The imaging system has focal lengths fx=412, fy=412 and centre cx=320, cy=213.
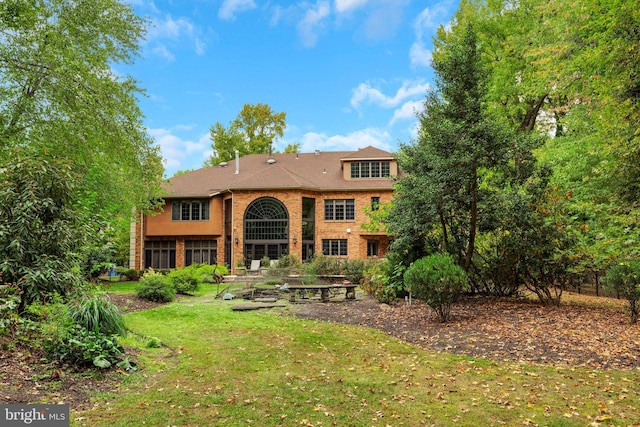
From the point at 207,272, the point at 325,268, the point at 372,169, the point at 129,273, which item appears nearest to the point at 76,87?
the point at 207,272

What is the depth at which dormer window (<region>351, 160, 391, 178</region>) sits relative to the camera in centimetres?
2712

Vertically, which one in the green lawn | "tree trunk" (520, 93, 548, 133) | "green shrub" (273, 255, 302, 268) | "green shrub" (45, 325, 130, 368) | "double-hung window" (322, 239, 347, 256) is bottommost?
the green lawn

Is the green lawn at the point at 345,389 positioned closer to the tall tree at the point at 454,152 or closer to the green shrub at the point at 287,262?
the tall tree at the point at 454,152

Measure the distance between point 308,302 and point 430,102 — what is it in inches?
292

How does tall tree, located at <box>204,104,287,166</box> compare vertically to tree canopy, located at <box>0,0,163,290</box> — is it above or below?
above

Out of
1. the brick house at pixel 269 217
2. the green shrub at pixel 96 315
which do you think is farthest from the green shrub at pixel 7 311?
the brick house at pixel 269 217

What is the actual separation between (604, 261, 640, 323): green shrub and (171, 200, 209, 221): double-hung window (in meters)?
22.8

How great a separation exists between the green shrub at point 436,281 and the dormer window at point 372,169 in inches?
711

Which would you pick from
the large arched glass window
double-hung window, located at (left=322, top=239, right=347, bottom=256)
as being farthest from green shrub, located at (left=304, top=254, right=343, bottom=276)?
double-hung window, located at (left=322, top=239, right=347, bottom=256)

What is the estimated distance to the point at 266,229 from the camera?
25.9 metres

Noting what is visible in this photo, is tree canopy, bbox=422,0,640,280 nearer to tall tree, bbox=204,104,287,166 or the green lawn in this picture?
the green lawn

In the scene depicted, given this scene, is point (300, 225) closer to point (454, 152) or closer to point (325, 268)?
point (325, 268)

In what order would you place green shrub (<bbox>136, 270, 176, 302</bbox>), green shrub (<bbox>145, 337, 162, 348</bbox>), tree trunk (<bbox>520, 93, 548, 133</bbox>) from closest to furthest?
green shrub (<bbox>145, 337, 162, 348</bbox>) < green shrub (<bbox>136, 270, 176, 302</bbox>) < tree trunk (<bbox>520, 93, 548, 133</bbox>)

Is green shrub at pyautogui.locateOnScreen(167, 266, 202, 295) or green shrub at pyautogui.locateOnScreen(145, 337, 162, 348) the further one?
green shrub at pyautogui.locateOnScreen(167, 266, 202, 295)
